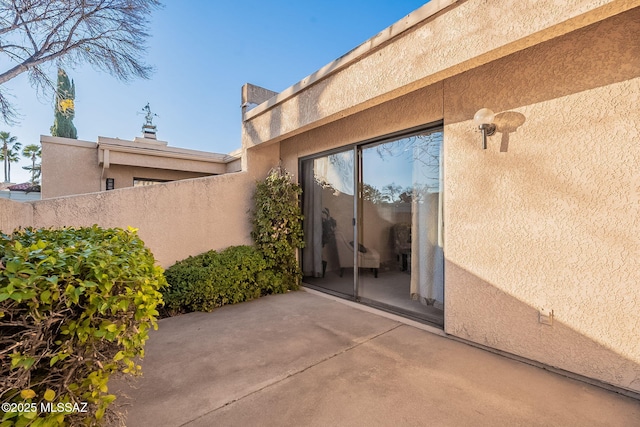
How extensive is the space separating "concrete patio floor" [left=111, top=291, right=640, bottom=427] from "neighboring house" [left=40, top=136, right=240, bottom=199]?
7241 millimetres

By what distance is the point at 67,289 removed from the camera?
1430mm

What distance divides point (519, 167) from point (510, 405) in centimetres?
269

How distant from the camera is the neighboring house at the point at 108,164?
8469mm

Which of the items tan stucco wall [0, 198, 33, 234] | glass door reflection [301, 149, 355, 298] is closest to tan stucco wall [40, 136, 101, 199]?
tan stucco wall [0, 198, 33, 234]

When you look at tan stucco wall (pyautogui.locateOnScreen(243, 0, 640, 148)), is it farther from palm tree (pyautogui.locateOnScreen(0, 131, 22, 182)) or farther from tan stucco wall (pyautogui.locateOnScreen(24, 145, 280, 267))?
palm tree (pyautogui.locateOnScreen(0, 131, 22, 182))

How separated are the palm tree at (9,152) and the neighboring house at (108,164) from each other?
43.8 metres

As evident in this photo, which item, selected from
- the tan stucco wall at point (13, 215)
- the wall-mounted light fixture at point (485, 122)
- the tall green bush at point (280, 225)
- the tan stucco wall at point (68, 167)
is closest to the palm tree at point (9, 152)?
the tan stucco wall at point (68, 167)

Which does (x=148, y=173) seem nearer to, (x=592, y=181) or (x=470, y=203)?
(x=470, y=203)

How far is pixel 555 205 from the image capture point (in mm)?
3307

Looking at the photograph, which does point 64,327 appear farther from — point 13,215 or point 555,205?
point 555,205

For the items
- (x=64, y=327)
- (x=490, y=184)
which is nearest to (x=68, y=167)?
(x=64, y=327)

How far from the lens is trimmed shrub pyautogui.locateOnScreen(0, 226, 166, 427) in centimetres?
133

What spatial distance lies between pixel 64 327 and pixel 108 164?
9.31 metres

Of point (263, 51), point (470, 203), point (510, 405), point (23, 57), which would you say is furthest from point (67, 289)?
point (263, 51)
